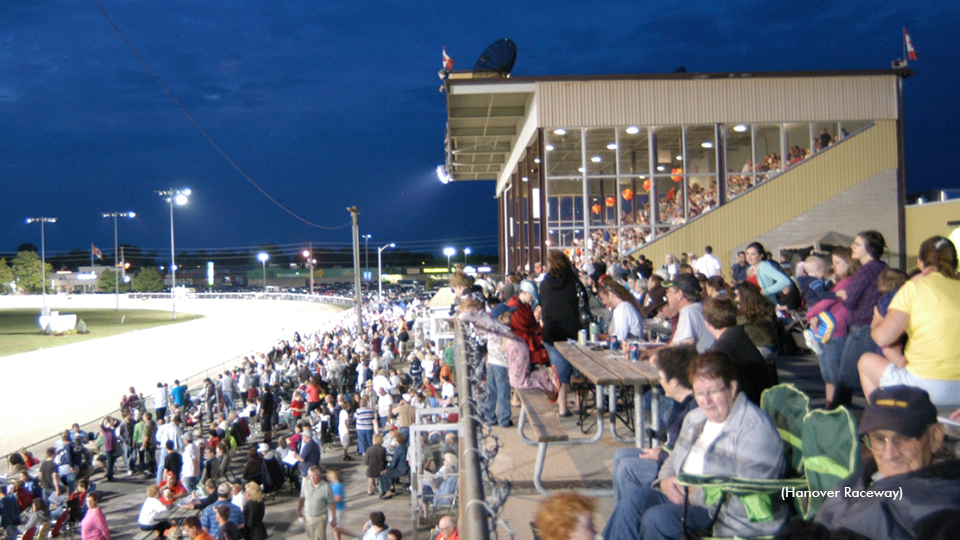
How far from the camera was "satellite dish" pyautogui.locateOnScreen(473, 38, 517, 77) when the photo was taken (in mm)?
21469

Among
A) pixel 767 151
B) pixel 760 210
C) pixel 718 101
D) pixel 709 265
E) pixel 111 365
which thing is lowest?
pixel 111 365

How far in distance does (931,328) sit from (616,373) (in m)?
1.94

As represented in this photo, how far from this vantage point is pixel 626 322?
21.1 feet

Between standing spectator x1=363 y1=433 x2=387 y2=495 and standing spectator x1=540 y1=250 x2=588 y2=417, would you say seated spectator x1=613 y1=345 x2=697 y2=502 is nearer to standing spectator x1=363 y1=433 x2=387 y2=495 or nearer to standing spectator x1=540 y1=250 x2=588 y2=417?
standing spectator x1=540 y1=250 x2=588 y2=417

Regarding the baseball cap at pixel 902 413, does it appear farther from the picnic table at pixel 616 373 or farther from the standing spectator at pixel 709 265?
the standing spectator at pixel 709 265

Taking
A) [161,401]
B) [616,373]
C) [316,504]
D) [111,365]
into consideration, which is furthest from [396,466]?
[111,365]

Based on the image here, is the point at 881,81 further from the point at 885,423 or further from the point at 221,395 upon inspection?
the point at 221,395

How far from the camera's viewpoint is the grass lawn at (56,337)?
A: 4119 cm

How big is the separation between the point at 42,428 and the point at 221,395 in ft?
18.7

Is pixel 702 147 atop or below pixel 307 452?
atop

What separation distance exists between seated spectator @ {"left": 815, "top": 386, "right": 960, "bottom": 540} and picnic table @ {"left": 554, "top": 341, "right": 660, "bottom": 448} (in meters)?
1.89

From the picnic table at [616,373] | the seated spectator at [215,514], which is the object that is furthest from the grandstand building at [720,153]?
the picnic table at [616,373]

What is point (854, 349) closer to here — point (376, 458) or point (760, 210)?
point (376, 458)

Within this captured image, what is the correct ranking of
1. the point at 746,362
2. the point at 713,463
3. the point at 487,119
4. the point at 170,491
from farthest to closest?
the point at 487,119 < the point at 170,491 < the point at 746,362 < the point at 713,463
